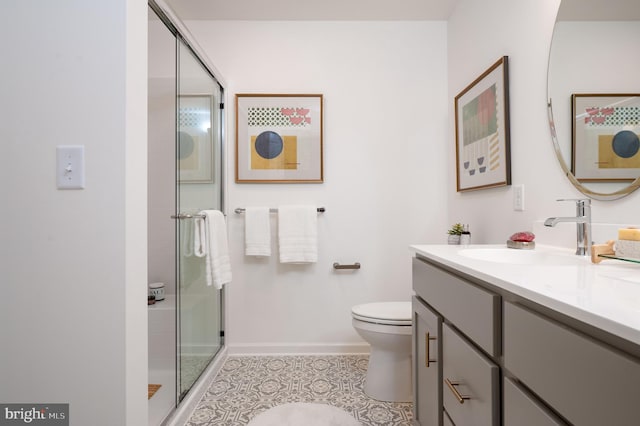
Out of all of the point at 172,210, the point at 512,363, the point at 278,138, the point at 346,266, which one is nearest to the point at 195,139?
the point at 172,210

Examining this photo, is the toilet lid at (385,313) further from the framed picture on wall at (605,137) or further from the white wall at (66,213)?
the white wall at (66,213)

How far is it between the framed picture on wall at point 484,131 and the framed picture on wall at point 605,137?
1.37 ft

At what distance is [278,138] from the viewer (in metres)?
2.39

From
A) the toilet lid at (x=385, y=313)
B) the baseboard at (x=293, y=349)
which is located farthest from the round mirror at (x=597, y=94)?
the baseboard at (x=293, y=349)

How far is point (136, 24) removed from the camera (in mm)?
1002

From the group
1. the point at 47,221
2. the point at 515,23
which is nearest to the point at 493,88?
the point at 515,23

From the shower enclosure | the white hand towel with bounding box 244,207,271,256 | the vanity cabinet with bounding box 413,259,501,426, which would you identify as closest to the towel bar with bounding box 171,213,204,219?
the shower enclosure

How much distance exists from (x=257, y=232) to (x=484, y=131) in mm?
1486

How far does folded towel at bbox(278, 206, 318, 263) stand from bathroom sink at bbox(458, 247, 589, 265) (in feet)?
3.70

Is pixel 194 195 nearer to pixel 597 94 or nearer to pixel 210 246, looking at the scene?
pixel 210 246

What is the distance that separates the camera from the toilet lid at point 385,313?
169 centimetres

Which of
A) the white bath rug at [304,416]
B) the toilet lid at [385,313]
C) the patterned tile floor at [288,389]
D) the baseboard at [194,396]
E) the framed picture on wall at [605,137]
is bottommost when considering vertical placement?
the patterned tile floor at [288,389]

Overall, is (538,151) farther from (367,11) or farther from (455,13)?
(367,11)

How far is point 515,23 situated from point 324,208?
4.74 ft
